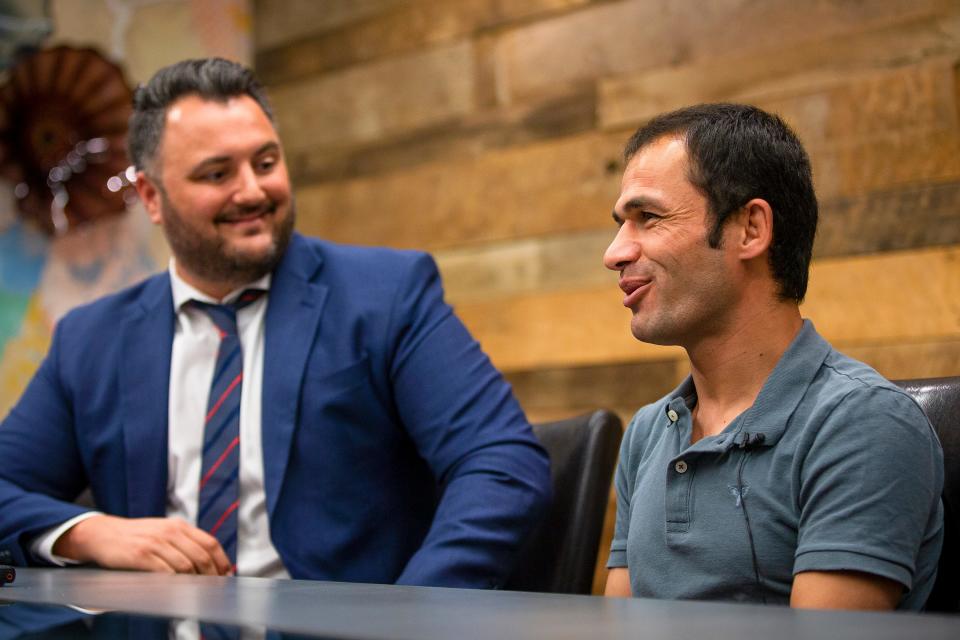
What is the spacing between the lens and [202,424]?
6.39 feet

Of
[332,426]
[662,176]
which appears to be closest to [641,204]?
[662,176]

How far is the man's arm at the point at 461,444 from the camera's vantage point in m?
1.62

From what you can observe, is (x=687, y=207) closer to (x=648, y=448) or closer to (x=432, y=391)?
(x=648, y=448)

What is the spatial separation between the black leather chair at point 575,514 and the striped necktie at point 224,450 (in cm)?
50

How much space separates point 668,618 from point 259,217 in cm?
150

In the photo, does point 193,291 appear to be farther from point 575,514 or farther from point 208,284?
point 575,514

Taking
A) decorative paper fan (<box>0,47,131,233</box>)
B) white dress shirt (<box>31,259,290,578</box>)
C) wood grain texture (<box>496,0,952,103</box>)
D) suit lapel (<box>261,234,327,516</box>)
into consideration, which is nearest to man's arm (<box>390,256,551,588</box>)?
suit lapel (<box>261,234,327,516</box>)

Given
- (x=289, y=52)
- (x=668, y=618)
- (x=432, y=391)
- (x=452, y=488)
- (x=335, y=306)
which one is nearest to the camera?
(x=668, y=618)

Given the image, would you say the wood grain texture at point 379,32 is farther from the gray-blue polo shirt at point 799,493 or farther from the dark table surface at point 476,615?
the dark table surface at point 476,615

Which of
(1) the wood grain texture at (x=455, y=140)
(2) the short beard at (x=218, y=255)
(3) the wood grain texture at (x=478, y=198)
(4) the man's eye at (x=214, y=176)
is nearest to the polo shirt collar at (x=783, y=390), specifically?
(2) the short beard at (x=218, y=255)

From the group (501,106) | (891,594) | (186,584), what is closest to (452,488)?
(186,584)

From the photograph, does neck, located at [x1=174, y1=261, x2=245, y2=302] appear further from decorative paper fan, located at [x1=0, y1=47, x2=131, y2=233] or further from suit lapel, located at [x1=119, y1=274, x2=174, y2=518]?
decorative paper fan, located at [x1=0, y1=47, x2=131, y2=233]

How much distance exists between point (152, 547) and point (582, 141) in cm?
183

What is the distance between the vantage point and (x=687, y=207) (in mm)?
1265
